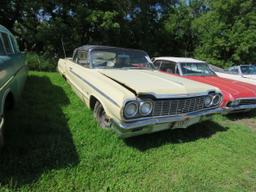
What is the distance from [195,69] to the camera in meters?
6.76

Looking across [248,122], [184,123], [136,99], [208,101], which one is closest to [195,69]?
[248,122]

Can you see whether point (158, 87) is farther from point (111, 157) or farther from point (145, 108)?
point (111, 157)

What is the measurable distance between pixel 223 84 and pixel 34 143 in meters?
4.99

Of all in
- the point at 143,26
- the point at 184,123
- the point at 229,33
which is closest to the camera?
the point at 184,123

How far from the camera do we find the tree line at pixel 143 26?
13758 millimetres

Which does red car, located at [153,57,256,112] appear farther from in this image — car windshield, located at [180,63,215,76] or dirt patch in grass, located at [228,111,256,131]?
dirt patch in grass, located at [228,111,256,131]

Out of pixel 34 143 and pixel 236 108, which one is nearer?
pixel 34 143

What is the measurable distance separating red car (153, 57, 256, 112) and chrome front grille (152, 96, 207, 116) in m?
1.55

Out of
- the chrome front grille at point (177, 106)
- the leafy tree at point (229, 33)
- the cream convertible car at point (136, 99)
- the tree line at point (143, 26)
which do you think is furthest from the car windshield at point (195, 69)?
the leafy tree at point (229, 33)

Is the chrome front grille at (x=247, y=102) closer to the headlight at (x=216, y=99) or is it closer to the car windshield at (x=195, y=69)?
the headlight at (x=216, y=99)

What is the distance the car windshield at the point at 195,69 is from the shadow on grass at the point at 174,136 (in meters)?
2.17

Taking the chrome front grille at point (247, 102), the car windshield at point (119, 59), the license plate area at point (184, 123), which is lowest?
the chrome front grille at point (247, 102)

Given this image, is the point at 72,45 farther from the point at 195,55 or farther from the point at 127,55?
the point at 195,55

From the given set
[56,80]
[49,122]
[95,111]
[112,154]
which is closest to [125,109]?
[112,154]
